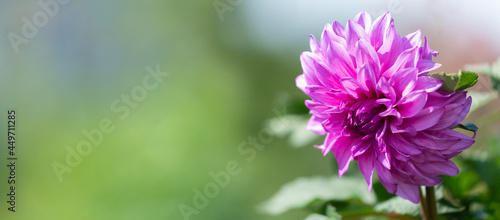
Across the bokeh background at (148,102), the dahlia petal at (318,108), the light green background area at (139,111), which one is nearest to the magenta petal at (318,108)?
the dahlia petal at (318,108)

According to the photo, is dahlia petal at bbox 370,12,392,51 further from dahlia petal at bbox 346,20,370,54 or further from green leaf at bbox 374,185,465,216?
green leaf at bbox 374,185,465,216

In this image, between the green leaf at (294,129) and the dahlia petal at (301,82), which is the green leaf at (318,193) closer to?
the green leaf at (294,129)

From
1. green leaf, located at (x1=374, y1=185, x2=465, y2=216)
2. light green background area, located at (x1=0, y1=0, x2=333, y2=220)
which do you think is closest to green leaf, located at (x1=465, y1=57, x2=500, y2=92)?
green leaf, located at (x1=374, y1=185, x2=465, y2=216)

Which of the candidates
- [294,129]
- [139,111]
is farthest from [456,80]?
[139,111]

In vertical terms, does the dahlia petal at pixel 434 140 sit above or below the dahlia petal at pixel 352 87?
below

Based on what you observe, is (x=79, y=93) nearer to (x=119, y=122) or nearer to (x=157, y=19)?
(x=119, y=122)
